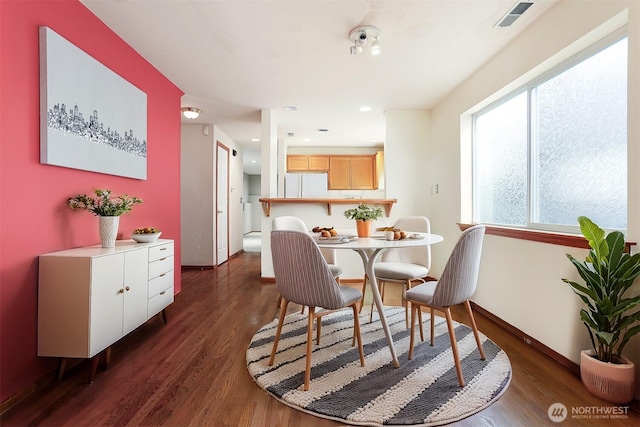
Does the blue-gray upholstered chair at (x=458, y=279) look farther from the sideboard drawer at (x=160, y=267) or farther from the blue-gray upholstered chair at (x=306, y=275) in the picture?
the sideboard drawer at (x=160, y=267)

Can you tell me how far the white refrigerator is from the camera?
4922 mm

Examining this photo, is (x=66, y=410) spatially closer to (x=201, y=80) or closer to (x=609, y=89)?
(x=201, y=80)

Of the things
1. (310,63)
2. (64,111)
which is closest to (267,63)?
(310,63)

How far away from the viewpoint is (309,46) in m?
2.47

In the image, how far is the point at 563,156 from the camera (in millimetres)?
2092

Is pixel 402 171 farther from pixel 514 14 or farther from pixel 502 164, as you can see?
pixel 514 14

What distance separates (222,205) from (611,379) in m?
5.13

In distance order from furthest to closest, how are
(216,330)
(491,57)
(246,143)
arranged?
(246,143) → (491,57) → (216,330)

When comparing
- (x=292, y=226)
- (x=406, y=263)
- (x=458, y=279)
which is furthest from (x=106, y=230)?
(x=406, y=263)

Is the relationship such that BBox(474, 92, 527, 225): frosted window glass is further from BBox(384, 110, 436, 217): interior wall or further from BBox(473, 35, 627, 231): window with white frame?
BBox(384, 110, 436, 217): interior wall

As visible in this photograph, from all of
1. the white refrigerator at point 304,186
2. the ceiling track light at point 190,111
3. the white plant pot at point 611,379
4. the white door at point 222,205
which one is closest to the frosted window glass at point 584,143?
the white plant pot at point 611,379

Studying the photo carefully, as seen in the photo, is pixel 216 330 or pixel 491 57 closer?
pixel 216 330

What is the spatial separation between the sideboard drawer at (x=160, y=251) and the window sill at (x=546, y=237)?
2.78 meters

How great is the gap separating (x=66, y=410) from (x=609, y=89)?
3388 millimetres
